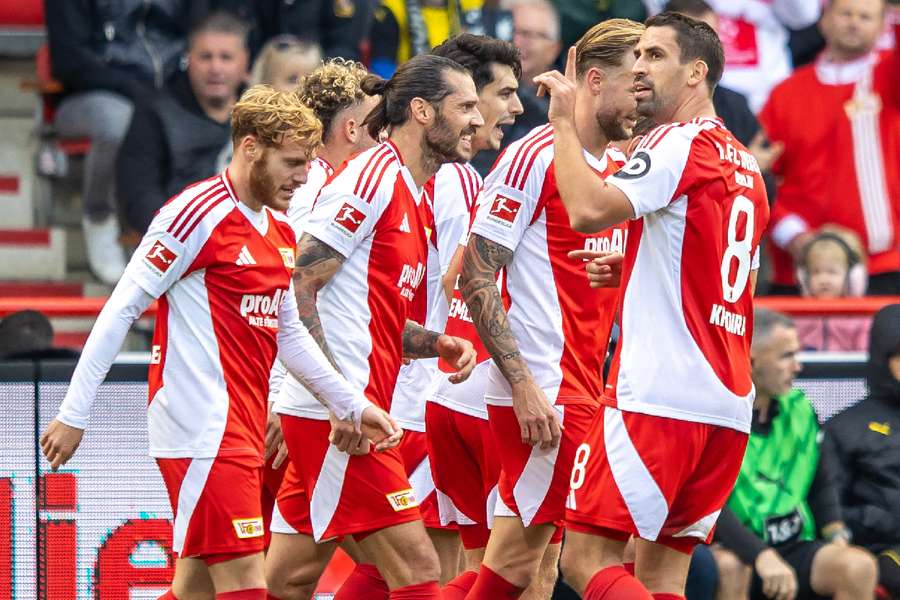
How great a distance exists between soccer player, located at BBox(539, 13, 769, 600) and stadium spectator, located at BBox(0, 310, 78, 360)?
280 cm

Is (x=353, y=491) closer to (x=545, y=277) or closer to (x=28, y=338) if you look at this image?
(x=545, y=277)

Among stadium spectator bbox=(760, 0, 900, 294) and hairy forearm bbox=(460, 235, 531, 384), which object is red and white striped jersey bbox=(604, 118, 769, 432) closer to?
hairy forearm bbox=(460, 235, 531, 384)

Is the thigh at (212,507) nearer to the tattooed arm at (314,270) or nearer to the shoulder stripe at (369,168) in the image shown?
the tattooed arm at (314,270)

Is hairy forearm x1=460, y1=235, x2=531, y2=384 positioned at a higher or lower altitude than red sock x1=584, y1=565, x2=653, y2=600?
higher

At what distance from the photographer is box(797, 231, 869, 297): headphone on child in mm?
10195

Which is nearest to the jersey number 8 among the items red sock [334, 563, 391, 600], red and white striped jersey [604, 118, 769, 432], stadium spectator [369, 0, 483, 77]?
red and white striped jersey [604, 118, 769, 432]

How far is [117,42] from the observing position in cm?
1131

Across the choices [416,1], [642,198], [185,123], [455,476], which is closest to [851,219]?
[416,1]

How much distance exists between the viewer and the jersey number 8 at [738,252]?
5926 millimetres

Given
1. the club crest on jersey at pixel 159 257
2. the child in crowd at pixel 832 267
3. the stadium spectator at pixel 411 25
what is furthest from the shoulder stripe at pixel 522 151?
the stadium spectator at pixel 411 25

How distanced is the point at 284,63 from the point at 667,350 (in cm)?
501

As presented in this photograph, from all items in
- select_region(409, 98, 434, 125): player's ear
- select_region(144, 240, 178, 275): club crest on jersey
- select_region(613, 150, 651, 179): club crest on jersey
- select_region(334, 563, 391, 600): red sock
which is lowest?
select_region(334, 563, 391, 600): red sock

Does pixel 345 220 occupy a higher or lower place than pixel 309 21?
lower

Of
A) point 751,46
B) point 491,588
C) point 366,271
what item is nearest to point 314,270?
point 366,271
